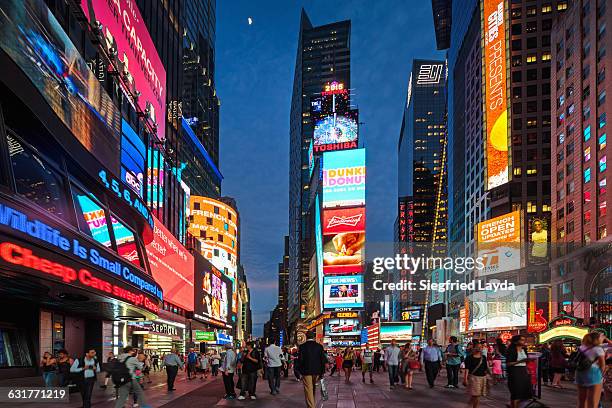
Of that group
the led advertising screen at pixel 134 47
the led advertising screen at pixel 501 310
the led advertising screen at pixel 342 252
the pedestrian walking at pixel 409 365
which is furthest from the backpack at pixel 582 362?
the led advertising screen at pixel 342 252

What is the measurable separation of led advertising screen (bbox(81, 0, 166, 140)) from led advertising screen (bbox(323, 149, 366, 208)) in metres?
64.2

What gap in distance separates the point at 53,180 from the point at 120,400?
400 inches

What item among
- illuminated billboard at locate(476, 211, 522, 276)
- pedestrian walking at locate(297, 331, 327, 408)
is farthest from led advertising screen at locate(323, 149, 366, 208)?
pedestrian walking at locate(297, 331, 327, 408)

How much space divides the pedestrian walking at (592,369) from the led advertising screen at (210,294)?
51.3 m

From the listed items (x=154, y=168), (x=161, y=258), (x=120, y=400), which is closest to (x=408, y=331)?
(x=161, y=258)

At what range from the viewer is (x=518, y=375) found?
10.2 meters

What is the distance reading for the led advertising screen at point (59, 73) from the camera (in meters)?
18.0

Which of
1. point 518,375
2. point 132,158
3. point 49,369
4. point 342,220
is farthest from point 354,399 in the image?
point 342,220

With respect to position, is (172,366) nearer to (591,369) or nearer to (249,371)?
(249,371)

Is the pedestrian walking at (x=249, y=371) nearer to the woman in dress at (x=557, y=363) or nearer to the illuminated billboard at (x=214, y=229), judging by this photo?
the woman in dress at (x=557, y=363)

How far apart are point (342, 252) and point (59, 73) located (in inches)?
3671

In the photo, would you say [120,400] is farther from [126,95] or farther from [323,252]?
[323,252]

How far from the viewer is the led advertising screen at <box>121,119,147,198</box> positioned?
40.5 metres

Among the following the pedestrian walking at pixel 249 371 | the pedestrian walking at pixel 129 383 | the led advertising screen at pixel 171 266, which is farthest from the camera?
the led advertising screen at pixel 171 266
